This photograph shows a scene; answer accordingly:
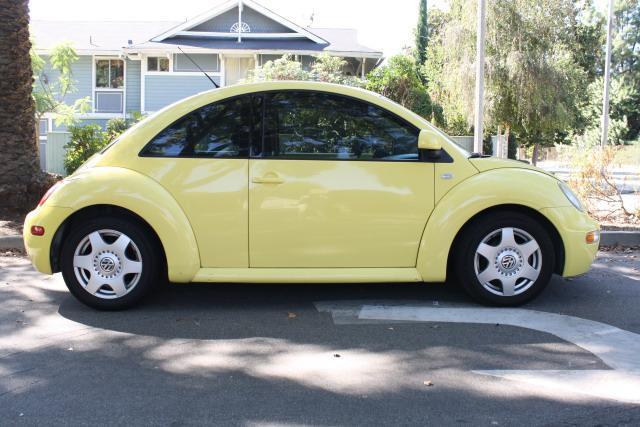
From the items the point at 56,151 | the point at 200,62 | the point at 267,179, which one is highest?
the point at 200,62

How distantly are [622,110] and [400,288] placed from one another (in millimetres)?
49043

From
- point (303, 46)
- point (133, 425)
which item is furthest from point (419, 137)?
Result: point (303, 46)

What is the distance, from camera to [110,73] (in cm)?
2903

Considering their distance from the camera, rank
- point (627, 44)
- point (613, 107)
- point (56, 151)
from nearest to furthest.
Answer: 1. point (56, 151)
2. point (613, 107)
3. point (627, 44)

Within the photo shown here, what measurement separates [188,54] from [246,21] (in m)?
3.05

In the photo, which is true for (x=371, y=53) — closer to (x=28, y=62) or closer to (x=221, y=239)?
(x=28, y=62)

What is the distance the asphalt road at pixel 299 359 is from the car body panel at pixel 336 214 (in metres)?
0.51

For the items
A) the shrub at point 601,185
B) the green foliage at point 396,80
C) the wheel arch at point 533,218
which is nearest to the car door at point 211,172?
the wheel arch at point 533,218

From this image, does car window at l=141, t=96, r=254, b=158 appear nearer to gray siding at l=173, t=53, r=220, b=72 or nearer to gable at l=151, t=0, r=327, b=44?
gable at l=151, t=0, r=327, b=44

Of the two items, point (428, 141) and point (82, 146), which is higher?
point (82, 146)

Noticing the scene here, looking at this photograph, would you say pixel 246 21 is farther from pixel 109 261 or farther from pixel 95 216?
pixel 109 261

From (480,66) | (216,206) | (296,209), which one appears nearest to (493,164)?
(296,209)

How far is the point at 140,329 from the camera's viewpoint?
4883 millimetres

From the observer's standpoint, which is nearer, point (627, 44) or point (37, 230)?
point (37, 230)
